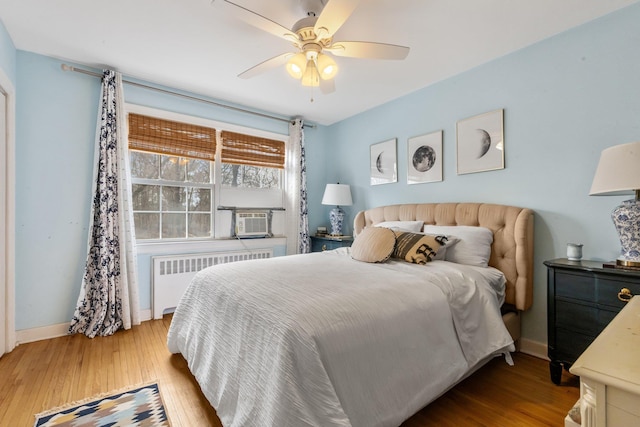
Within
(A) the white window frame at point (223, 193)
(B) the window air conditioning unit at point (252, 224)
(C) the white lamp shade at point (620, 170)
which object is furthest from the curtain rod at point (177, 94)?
(C) the white lamp shade at point (620, 170)

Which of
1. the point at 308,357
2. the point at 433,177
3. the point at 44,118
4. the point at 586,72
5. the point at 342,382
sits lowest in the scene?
the point at 342,382

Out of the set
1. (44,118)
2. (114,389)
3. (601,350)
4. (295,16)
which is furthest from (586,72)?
(44,118)

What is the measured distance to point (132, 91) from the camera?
2926 mm

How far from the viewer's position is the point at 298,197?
395cm

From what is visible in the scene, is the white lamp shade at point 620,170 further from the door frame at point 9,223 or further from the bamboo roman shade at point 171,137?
the door frame at point 9,223

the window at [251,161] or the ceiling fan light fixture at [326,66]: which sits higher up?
the ceiling fan light fixture at [326,66]

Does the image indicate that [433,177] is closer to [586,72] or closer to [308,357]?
[586,72]

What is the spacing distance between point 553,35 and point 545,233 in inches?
58.9

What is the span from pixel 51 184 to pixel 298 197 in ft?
8.20

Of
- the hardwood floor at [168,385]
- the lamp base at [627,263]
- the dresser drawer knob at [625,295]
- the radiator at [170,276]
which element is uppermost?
the lamp base at [627,263]

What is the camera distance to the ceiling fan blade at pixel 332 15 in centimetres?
146

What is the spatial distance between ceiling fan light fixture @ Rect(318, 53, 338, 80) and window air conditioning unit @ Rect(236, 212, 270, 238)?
210 cm

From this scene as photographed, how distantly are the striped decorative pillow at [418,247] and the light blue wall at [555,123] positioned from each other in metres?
0.74

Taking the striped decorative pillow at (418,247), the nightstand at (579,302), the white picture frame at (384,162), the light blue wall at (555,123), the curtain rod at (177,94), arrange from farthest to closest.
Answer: the white picture frame at (384,162)
the curtain rod at (177,94)
the striped decorative pillow at (418,247)
the light blue wall at (555,123)
the nightstand at (579,302)
